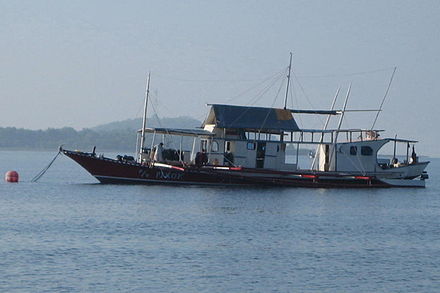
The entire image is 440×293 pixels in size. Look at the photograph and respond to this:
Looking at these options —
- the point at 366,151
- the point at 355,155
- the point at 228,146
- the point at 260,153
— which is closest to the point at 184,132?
the point at 228,146

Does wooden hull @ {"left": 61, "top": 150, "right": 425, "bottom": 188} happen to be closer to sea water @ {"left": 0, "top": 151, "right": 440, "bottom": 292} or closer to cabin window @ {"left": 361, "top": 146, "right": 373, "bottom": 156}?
sea water @ {"left": 0, "top": 151, "right": 440, "bottom": 292}

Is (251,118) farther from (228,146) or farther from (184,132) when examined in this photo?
(184,132)

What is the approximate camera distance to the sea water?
33125 mm

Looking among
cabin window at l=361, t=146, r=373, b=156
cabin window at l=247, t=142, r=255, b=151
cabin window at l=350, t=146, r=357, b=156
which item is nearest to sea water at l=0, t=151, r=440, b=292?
cabin window at l=247, t=142, r=255, b=151

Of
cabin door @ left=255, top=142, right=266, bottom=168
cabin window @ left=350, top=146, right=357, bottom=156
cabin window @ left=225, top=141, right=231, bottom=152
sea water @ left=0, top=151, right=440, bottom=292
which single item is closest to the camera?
sea water @ left=0, top=151, right=440, bottom=292

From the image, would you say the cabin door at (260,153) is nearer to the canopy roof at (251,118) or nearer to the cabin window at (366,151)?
the canopy roof at (251,118)

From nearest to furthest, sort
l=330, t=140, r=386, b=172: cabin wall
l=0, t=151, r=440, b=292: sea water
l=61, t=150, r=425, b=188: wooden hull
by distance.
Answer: l=0, t=151, r=440, b=292: sea water
l=61, t=150, r=425, b=188: wooden hull
l=330, t=140, r=386, b=172: cabin wall

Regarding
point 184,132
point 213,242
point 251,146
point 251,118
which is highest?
point 251,118

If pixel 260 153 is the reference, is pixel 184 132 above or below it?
above

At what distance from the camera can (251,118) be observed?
7412 cm

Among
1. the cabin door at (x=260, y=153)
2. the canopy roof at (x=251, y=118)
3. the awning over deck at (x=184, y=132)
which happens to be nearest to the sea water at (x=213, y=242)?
the cabin door at (x=260, y=153)

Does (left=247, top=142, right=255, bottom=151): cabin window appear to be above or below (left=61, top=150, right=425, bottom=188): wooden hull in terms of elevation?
above

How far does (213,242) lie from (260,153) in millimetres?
30722

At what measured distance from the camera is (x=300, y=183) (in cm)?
7231
